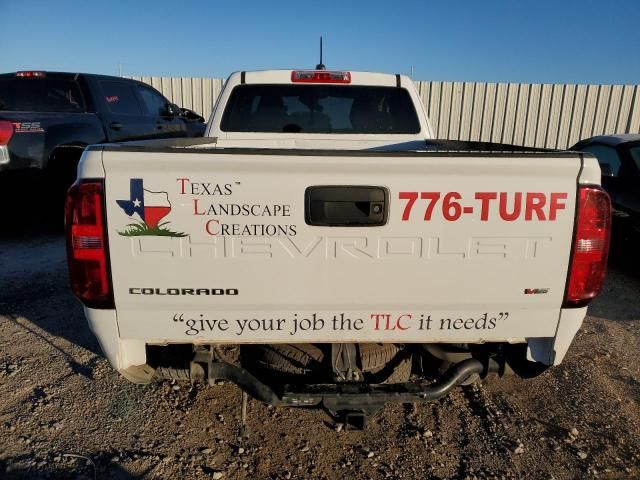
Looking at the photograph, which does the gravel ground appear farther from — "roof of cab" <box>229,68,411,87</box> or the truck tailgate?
"roof of cab" <box>229,68,411,87</box>

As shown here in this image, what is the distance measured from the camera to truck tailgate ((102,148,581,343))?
78.5 inches

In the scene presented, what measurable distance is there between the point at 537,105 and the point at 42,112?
12024 millimetres

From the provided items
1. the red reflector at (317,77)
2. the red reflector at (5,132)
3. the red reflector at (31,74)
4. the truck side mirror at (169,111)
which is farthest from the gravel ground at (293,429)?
the truck side mirror at (169,111)

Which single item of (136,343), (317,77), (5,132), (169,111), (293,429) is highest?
(317,77)

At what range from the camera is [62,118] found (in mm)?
6223

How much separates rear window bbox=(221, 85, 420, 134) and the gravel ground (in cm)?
220

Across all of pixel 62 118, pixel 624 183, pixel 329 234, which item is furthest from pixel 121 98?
pixel 624 183

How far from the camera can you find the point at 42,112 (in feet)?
20.8

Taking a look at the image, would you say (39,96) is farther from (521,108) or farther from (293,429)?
(521,108)

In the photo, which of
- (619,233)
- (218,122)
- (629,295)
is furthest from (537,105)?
(218,122)

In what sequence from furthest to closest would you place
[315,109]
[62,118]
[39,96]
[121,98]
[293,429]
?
[121,98] → [39,96] → [62,118] → [315,109] → [293,429]

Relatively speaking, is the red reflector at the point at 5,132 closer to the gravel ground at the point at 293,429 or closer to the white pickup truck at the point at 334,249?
the gravel ground at the point at 293,429

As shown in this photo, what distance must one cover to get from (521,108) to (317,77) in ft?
36.1

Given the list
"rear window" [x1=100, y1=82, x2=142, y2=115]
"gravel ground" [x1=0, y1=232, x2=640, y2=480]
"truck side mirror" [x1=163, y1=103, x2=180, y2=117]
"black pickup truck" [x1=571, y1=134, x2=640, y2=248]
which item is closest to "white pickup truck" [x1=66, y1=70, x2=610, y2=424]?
"gravel ground" [x1=0, y1=232, x2=640, y2=480]
